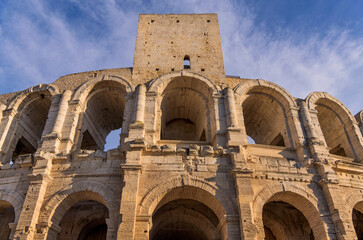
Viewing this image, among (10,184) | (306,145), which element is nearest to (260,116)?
(306,145)

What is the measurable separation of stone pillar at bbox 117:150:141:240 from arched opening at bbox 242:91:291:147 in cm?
618

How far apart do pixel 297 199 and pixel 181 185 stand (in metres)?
4.00

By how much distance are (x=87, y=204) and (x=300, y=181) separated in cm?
813

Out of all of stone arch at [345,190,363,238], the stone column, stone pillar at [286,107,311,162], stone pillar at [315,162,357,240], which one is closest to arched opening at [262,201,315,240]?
stone arch at [345,190,363,238]

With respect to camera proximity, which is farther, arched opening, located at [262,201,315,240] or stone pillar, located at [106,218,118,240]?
arched opening, located at [262,201,315,240]

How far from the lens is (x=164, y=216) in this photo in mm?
11219

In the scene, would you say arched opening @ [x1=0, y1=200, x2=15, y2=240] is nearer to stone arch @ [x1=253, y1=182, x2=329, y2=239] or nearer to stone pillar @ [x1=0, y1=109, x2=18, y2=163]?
stone pillar @ [x1=0, y1=109, x2=18, y2=163]

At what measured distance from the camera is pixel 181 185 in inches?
345

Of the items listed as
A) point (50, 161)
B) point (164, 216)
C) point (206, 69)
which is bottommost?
point (164, 216)

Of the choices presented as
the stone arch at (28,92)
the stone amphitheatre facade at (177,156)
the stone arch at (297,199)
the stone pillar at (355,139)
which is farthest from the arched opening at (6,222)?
the stone pillar at (355,139)

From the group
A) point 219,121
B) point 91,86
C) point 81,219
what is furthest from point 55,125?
point 219,121

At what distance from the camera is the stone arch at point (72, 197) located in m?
8.68

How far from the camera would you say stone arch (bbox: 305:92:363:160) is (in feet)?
40.0

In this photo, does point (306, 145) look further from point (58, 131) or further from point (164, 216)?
point (58, 131)
